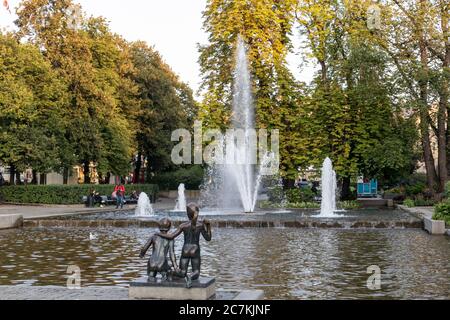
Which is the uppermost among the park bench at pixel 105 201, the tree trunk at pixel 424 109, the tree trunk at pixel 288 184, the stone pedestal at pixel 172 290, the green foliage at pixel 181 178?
the tree trunk at pixel 424 109

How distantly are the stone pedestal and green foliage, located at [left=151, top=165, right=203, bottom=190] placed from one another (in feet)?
190

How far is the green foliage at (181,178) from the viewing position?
67.8 m

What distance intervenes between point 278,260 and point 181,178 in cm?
5312

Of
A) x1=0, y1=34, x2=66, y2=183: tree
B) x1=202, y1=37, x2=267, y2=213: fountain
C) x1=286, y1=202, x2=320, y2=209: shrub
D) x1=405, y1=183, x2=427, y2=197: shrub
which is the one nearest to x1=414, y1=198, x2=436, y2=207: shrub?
x1=286, y1=202, x2=320, y2=209: shrub

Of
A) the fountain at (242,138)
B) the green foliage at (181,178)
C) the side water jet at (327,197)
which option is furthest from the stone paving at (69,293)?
the green foliage at (181,178)

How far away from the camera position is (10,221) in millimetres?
27312

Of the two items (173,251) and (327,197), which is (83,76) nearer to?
(327,197)

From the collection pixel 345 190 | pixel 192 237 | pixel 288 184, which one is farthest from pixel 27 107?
pixel 192 237

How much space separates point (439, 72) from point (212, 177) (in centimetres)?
2654

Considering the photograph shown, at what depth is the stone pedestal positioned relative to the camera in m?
9.23

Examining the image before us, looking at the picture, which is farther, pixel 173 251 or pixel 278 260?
pixel 278 260

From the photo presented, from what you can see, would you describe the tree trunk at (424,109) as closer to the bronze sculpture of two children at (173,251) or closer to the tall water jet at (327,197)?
the tall water jet at (327,197)

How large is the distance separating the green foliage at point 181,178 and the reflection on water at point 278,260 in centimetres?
4329
